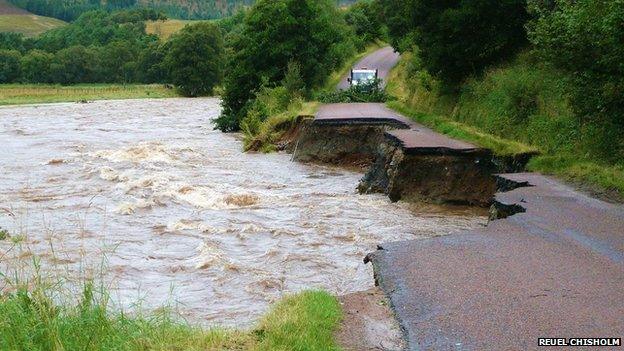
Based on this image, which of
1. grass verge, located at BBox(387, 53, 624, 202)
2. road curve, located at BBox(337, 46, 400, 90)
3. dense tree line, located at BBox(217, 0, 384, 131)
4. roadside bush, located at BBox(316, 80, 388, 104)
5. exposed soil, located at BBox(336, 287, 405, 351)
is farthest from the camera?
road curve, located at BBox(337, 46, 400, 90)

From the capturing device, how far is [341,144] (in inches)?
942

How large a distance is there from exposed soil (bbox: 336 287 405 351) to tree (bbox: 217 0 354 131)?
98.9ft

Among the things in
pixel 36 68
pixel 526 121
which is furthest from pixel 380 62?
pixel 36 68

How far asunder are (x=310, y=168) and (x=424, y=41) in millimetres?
5904

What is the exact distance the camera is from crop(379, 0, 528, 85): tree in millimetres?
19703

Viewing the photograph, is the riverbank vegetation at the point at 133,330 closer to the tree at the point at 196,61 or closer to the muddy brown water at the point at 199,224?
the muddy brown water at the point at 199,224

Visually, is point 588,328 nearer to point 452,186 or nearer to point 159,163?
point 452,186

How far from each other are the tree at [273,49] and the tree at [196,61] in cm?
5758

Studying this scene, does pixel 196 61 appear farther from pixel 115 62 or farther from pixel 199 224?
pixel 199 224

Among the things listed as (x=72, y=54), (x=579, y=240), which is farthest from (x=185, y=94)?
(x=579, y=240)

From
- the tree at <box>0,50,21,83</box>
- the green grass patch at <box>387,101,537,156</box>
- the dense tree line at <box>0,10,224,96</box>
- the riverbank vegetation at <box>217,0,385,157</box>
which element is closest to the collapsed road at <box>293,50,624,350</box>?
the green grass patch at <box>387,101,537,156</box>

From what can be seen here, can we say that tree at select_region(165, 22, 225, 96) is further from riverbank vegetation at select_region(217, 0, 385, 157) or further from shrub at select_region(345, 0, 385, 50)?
riverbank vegetation at select_region(217, 0, 385, 157)

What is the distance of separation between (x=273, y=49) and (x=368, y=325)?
32.2 meters

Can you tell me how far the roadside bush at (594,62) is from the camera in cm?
1153
